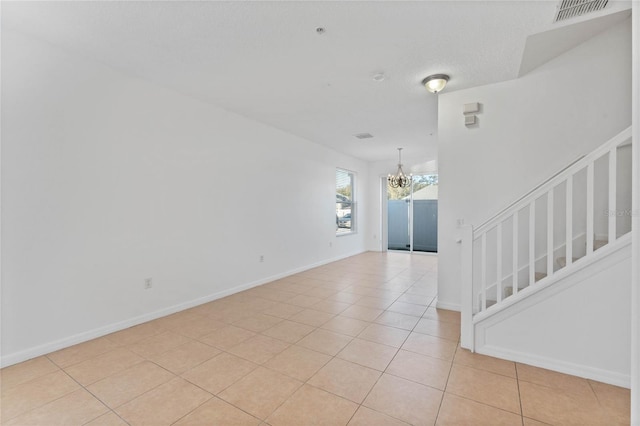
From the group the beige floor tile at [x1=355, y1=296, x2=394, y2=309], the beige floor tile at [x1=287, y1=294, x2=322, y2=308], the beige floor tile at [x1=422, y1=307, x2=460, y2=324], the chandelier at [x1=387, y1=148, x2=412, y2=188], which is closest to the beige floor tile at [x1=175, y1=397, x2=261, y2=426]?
the beige floor tile at [x1=287, y1=294, x2=322, y2=308]

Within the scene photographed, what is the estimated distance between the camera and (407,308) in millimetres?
3566

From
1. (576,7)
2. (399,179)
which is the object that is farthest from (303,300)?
(399,179)

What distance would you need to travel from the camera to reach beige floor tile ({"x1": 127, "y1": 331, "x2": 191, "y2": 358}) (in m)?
2.51

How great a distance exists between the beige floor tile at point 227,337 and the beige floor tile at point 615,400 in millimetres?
2670

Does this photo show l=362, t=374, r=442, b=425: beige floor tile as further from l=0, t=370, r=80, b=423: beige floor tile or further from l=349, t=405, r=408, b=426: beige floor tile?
l=0, t=370, r=80, b=423: beige floor tile

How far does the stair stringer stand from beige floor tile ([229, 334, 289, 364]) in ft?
6.06

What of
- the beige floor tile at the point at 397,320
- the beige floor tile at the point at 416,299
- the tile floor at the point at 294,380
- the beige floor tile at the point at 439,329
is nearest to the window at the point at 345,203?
the beige floor tile at the point at 416,299

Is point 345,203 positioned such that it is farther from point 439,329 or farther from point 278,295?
point 439,329

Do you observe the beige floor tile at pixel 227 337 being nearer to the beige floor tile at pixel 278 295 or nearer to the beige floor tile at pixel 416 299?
the beige floor tile at pixel 278 295

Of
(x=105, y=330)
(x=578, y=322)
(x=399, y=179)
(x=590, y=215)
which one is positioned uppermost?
(x=399, y=179)

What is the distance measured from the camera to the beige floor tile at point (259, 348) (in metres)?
2.40

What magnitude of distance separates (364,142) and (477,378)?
4834 millimetres

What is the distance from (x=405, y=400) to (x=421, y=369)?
0.43 m

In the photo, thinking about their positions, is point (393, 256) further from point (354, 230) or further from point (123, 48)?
point (123, 48)
